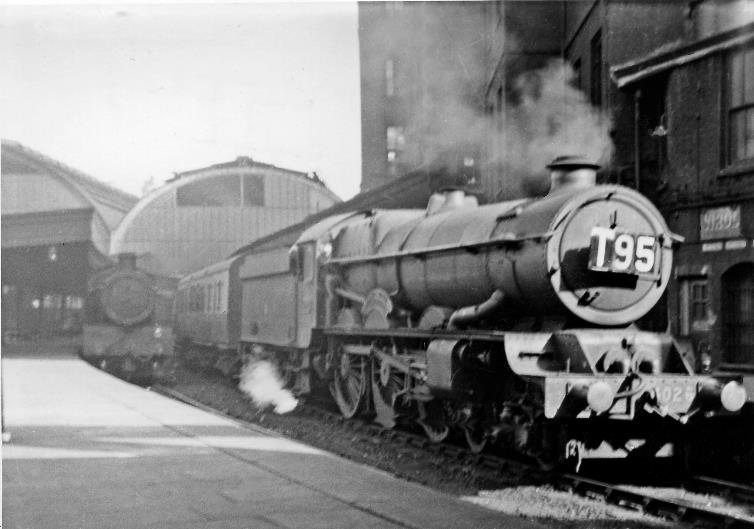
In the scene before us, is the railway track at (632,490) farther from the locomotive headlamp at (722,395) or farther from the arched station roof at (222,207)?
the arched station roof at (222,207)

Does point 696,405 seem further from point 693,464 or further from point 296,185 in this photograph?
point 296,185

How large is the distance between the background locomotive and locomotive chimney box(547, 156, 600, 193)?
42.9 ft

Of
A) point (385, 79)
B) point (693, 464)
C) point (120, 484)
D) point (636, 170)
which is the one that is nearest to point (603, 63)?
point (636, 170)

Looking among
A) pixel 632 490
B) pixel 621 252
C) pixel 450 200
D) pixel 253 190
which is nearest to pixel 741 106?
pixel 450 200

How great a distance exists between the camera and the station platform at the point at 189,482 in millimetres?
5543

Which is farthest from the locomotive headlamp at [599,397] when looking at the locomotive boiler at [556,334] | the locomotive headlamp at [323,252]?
the locomotive headlamp at [323,252]

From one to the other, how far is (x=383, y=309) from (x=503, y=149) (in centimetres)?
724

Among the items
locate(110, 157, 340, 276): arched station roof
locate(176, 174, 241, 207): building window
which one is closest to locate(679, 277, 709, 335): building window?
locate(110, 157, 340, 276): arched station roof

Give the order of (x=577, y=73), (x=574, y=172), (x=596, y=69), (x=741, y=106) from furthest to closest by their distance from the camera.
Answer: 1. (x=577, y=73)
2. (x=596, y=69)
3. (x=741, y=106)
4. (x=574, y=172)

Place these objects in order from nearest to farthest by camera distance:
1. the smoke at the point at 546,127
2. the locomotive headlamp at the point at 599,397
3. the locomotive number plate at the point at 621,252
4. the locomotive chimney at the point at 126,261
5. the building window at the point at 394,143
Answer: the locomotive headlamp at the point at 599,397, the locomotive number plate at the point at 621,252, the smoke at the point at 546,127, the locomotive chimney at the point at 126,261, the building window at the point at 394,143

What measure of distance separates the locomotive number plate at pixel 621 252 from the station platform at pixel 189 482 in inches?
110

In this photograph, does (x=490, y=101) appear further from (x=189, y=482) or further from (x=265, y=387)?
(x=189, y=482)

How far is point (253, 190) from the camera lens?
19703mm

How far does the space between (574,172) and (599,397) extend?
7.92 feet
